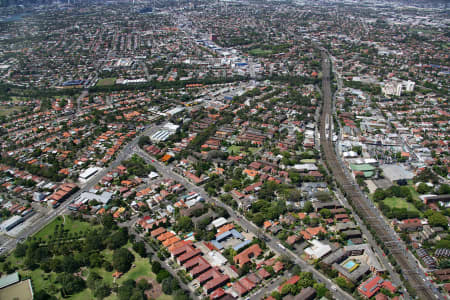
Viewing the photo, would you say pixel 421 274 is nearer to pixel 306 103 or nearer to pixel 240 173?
pixel 240 173

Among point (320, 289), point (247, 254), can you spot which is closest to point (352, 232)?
point (320, 289)

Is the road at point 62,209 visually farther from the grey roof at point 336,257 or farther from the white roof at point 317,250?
the grey roof at point 336,257

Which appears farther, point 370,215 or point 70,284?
point 370,215

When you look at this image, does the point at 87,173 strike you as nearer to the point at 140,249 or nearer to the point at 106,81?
the point at 140,249

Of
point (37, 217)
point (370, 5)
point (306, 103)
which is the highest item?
point (370, 5)

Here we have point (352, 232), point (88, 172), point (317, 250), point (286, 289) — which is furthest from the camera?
point (88, 172)

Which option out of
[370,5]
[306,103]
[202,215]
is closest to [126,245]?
[202,215]

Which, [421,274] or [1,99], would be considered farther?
[1,99]
